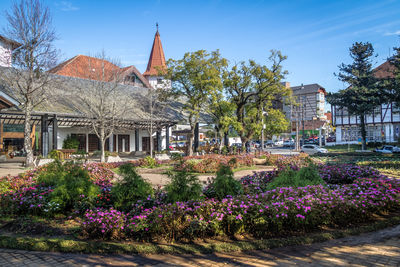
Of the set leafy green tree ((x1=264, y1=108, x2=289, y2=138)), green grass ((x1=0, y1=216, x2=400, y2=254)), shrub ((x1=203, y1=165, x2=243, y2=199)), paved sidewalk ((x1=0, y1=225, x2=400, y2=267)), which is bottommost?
paved sidewalk ((x1=0, y1=225, x2=400, y2=267))

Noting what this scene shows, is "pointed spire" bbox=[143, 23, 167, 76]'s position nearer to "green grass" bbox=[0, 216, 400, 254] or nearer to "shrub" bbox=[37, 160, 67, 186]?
"shrub" bbox=[37, 160, 67, 186]

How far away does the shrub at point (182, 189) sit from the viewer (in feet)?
20.4

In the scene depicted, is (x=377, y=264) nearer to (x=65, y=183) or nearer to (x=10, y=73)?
(x=65, y=183)

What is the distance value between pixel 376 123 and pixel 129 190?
168 feet

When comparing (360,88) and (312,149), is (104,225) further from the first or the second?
(360,88)

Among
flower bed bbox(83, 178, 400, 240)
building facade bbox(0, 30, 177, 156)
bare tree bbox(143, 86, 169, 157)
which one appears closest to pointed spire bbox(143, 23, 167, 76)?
building facade bbox(0, 30, 177, 156)

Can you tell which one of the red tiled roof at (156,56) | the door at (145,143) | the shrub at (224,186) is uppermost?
the red tiled roof at (156,56)

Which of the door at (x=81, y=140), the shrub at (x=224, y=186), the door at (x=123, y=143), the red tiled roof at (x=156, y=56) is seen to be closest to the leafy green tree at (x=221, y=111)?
the door at (x=123, y=143)

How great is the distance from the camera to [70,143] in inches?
1086

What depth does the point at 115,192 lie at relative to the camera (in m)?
6.36

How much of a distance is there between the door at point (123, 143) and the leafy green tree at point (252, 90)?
12.2 m

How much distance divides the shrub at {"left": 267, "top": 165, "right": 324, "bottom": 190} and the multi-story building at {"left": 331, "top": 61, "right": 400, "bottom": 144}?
38.0 m

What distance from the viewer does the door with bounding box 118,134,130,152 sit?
32062 mm

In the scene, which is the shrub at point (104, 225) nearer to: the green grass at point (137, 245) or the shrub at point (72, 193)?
the green grass at point (137, 245)
